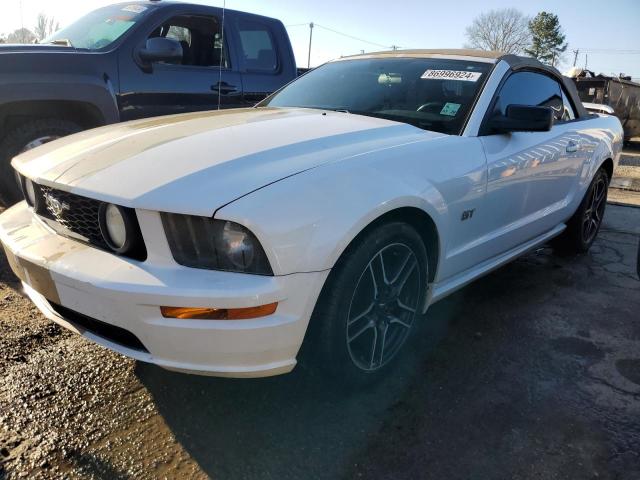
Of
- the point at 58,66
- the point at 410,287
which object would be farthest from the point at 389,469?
the point at 58,66

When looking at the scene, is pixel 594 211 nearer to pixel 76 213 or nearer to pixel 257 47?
pixel 257 47

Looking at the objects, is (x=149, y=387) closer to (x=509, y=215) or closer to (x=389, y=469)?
(x=389, y=469)

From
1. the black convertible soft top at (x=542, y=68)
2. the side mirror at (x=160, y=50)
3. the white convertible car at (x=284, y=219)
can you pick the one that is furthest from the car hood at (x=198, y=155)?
the side mirror at (x=160, y=50)

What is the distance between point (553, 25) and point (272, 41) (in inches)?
2330

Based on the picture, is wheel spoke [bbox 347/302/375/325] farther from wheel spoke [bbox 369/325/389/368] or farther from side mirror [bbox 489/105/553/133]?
side mirror [bbox 489/105/553/133]

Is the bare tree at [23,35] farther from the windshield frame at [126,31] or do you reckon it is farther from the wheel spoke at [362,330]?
the wheel spoke at [362,330]

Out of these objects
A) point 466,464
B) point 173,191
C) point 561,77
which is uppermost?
point 561,77

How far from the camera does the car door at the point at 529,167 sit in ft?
9.81

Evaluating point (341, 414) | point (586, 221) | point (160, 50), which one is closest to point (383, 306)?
point (341, 414)

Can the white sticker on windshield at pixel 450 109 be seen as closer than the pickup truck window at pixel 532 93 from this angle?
Yes

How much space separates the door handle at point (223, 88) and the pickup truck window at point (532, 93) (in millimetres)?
2637

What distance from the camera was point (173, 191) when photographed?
1888 mm

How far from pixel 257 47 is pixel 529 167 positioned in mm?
3303

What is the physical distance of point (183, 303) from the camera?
1.78m
